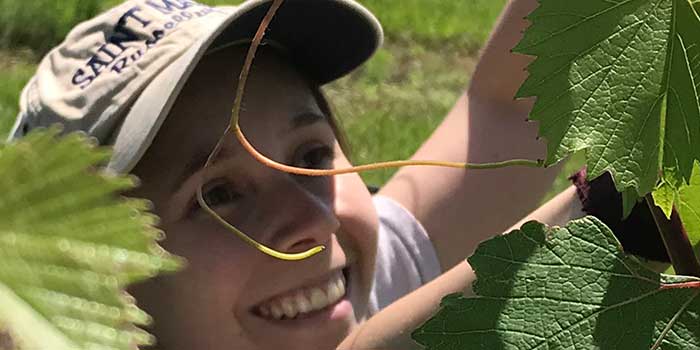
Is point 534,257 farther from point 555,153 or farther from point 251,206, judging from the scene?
point 251,206

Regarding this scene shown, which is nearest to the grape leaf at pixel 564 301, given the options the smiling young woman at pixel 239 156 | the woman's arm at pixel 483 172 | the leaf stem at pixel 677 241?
the leaf stem at pixel 677 241

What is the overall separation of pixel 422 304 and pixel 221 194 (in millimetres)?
245

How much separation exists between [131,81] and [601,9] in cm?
67

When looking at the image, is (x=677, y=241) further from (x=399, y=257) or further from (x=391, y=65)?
(x=391, y=65)

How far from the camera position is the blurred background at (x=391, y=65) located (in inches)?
95.0

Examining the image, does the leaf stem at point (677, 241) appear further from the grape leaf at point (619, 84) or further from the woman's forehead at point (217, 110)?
the woman's forehead at point (217, 110)

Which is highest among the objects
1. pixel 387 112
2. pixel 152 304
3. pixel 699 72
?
pixel 699 72

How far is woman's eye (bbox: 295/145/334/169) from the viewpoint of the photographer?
109 cm

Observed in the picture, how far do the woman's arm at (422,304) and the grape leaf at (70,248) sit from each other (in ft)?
2.09

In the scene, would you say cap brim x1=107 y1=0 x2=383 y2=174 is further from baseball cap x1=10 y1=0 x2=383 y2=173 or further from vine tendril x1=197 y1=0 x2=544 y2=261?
vine tendril x1=197 y1=0 x2=544 y2=261

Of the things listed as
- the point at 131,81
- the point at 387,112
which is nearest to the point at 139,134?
the point at 131,81

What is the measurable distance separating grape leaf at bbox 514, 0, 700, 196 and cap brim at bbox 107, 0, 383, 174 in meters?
0.49

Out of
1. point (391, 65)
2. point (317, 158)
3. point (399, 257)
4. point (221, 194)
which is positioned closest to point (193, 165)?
point (221, 194)

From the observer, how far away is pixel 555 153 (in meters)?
0.45
